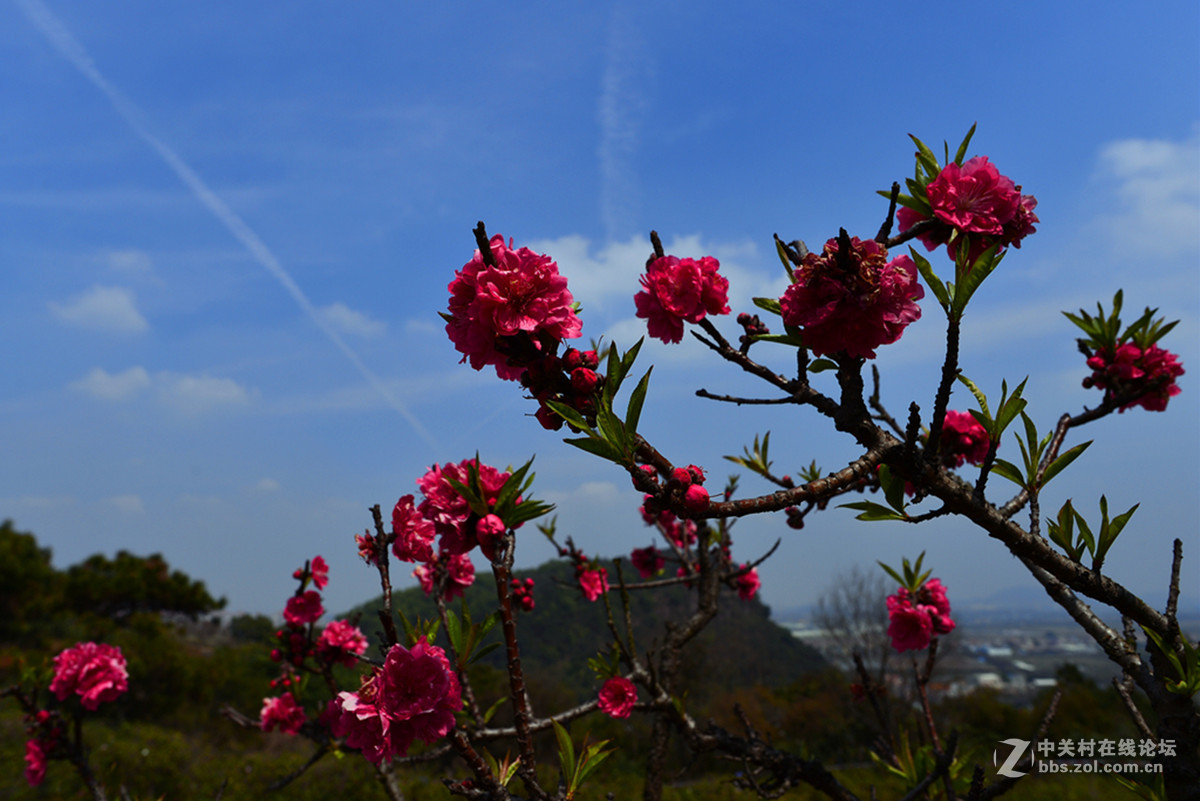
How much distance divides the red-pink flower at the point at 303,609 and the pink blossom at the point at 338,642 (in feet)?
0.49

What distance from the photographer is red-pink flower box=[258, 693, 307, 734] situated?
4.07m

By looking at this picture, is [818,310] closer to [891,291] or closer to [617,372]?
[891,291]

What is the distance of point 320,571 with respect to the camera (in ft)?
13.8

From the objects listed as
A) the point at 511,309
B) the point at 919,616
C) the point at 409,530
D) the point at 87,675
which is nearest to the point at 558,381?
the point at 511,309

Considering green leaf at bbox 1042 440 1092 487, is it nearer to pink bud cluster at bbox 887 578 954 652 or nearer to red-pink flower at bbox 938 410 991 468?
red-pink flower at bbox 938 410 991 468

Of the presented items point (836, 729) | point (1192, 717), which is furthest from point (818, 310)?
point (836, 729)

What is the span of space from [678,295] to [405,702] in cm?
125

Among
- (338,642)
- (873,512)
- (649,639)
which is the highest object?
(873,512)

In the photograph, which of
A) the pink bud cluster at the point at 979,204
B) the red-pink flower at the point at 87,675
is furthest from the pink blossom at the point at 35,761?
the pink bud cluster at the point at 979,204

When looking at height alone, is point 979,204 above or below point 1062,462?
above

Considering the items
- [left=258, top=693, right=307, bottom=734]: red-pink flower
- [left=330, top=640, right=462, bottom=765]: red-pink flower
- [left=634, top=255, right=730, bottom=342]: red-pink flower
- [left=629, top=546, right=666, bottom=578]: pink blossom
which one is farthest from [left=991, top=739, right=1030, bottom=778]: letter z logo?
[left=258, top=693, right=307, bottom=734]: red-pink flower

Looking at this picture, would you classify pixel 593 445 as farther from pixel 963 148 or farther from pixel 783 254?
pixel 963 148

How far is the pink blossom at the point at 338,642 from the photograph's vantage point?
3775 millimetres

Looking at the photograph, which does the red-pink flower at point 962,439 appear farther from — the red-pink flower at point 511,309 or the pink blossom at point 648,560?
the pink blossom at point 648,560
